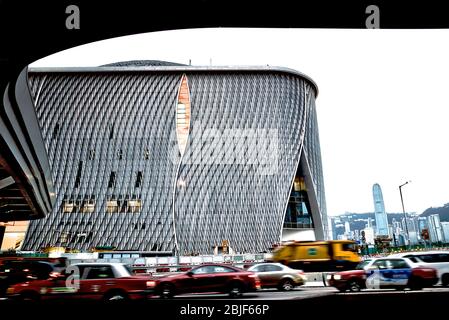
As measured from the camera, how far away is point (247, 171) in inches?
2562

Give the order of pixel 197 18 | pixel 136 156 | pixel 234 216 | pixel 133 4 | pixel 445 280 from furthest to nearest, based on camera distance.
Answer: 1. pixel 136 156
2. pixel 234 216
3. pixel 445 280
4. pixel 197 18
5. pixel 133 4

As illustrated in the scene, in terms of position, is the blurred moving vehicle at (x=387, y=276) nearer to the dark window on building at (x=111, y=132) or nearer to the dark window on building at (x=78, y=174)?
the dark window on building at (x=111, y=132)

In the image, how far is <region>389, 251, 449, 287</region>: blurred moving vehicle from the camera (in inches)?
579

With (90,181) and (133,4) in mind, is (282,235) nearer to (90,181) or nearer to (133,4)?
(90,181)

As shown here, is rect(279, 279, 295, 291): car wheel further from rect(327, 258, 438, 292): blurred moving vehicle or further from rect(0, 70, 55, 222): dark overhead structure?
rect(0, 70, 55, 222): dark overhead structure

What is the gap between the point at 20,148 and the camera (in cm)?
1494

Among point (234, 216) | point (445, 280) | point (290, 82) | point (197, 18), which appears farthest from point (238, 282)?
point (290, 82)

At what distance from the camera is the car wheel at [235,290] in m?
13.1

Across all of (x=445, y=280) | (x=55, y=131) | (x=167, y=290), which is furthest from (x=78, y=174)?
(x=445, y=280)

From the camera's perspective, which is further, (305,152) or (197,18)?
(305,152)

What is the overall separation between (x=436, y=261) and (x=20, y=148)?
19.1 meters

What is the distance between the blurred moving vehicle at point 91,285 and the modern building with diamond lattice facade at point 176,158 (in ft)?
165

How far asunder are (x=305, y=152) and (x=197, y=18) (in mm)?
65286

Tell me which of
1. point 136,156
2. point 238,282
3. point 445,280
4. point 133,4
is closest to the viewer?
point 133,4
